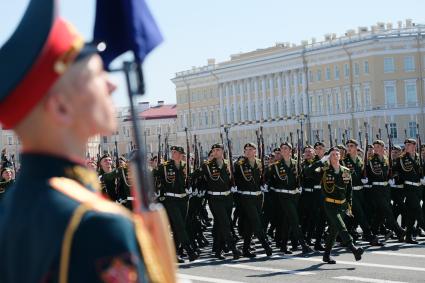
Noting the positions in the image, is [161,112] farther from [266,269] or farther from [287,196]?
[266,269]

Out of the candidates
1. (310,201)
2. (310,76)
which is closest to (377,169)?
(310,201)

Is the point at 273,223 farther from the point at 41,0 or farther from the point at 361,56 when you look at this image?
the point at 361,56

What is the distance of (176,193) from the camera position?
50.5ft

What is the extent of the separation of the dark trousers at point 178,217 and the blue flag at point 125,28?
11.6m

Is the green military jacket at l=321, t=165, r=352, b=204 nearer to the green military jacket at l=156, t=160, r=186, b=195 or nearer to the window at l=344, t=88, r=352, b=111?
the green military jacket at l=156, t=160, r=186, b=195

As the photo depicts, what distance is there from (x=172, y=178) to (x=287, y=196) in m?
1.66

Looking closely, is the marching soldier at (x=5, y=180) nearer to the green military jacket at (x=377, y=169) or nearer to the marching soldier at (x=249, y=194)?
the marching soldier at (x=249, y=194)

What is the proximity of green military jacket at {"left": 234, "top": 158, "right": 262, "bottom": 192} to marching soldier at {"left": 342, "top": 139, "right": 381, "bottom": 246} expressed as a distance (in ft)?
5.56

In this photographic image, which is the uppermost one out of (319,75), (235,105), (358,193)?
(319,75)

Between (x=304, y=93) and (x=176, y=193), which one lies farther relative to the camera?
(x=304, y=93)

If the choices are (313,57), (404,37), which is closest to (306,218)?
(404,37)

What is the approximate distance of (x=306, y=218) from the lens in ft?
55.4

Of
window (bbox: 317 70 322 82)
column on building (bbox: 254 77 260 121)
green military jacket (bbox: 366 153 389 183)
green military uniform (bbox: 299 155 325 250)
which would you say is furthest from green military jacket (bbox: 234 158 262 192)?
column on building (bbox: 254 77 260 121)

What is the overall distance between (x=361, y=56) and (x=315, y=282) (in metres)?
74.5
